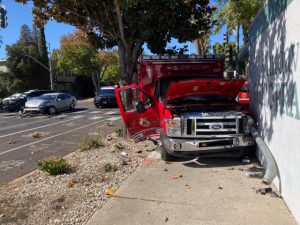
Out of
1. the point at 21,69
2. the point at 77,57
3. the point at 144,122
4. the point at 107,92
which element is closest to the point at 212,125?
the point at 144,122

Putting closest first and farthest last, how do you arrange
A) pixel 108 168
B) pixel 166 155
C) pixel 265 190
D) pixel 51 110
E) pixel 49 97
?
pixel 265 190 → pixel 108 168 → pixel 166 155 → pixel 51 110 → pixel 49 97

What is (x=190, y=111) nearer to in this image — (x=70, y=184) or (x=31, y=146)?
(x=70, y=184)

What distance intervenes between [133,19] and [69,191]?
5162mm

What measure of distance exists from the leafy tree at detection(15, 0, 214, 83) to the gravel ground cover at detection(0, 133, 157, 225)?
11.2ft

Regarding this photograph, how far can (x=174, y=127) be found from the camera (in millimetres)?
7555

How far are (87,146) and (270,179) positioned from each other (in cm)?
556

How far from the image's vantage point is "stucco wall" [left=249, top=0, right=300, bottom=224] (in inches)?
185

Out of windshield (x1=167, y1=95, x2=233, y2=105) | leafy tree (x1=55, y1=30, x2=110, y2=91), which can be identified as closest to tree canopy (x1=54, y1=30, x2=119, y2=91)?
leafy tree (x1=55, y1=30, x2=110, y2=91)

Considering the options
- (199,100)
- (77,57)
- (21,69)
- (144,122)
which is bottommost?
(144,122)

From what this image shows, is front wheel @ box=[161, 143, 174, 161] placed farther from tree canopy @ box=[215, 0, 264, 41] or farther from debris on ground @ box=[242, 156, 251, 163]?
tree canopy @ box=[215, 0, 264, 41]

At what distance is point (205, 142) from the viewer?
7.48m

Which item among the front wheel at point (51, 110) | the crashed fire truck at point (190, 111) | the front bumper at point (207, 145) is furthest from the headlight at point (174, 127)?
the front wheel at point (51, 110)

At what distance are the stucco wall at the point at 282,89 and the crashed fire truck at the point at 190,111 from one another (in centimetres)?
62

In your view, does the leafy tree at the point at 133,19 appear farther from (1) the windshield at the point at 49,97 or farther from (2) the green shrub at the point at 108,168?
(1) the windshield at the point at 49,97
